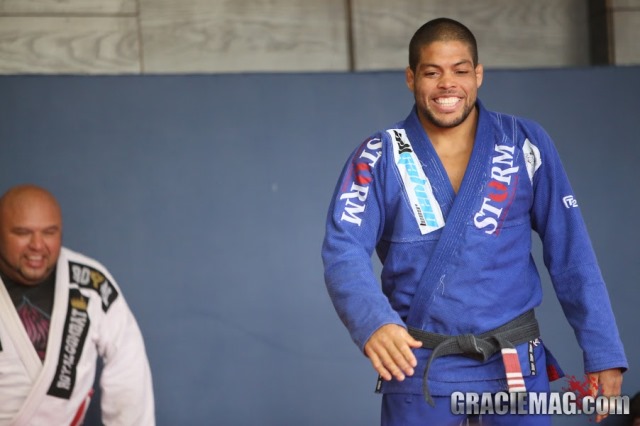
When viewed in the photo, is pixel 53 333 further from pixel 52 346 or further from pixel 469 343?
pixel 469 343

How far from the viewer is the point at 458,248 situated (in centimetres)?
277

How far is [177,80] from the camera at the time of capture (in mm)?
4406

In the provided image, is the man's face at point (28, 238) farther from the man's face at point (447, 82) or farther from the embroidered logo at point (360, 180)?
the man's face at point (447, 82)

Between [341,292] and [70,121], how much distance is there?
1.98m

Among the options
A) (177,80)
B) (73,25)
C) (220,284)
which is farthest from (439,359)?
(73,25)

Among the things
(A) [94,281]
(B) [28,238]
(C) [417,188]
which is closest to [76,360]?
(A) [94,281]

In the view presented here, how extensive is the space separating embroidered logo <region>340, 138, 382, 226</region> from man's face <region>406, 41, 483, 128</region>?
0.57 ft

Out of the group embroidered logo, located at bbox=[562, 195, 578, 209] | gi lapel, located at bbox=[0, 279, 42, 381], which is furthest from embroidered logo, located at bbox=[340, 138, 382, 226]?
gi lapel, located at bbox=[0, 279, 42, 381]

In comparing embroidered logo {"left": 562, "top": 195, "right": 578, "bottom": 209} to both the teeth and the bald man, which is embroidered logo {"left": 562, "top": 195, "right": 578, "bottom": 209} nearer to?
the teeth

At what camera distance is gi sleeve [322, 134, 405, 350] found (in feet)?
8.55

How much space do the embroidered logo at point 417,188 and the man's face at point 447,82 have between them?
0.38 feet

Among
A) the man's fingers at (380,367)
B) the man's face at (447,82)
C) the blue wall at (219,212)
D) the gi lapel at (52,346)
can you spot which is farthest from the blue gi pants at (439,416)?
the blue wall at (219,212)

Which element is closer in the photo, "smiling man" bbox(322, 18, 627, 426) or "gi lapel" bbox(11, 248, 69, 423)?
"smiling man" bbox(322, 18, 627, 426)

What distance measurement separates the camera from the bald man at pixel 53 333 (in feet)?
11.8
